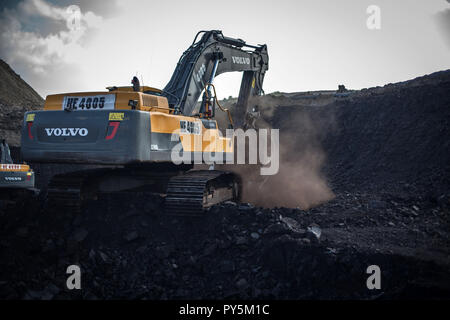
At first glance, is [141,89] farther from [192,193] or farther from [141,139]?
[192,193]

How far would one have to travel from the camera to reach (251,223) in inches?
257

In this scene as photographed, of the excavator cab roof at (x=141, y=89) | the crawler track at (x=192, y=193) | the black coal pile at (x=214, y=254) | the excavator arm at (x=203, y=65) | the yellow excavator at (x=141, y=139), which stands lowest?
the black coal pile at (x=214, y=254)

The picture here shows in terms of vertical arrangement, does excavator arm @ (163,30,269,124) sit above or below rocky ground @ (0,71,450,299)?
above

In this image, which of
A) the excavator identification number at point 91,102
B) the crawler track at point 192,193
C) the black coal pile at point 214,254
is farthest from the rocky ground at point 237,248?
the excavator identification number at point 91,102

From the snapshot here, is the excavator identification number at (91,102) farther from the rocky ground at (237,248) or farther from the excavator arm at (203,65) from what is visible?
the rocky ground at (237,248)

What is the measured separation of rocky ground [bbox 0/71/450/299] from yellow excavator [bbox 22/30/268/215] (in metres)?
0.40

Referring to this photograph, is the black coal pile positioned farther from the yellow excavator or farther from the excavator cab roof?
the excavator cab roof

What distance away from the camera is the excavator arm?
25.5ft

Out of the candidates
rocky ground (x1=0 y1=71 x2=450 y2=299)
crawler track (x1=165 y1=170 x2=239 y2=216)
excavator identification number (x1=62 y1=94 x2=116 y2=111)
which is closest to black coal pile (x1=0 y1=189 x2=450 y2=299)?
rocky ground (x1=0 y1=71 x2=450 y2=299)

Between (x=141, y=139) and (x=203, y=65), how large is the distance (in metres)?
3.15

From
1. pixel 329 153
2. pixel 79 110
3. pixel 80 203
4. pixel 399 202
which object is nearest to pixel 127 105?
pixel 79 110

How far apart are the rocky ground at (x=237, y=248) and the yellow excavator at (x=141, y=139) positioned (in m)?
0.40

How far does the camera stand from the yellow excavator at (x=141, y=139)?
19.6ft
